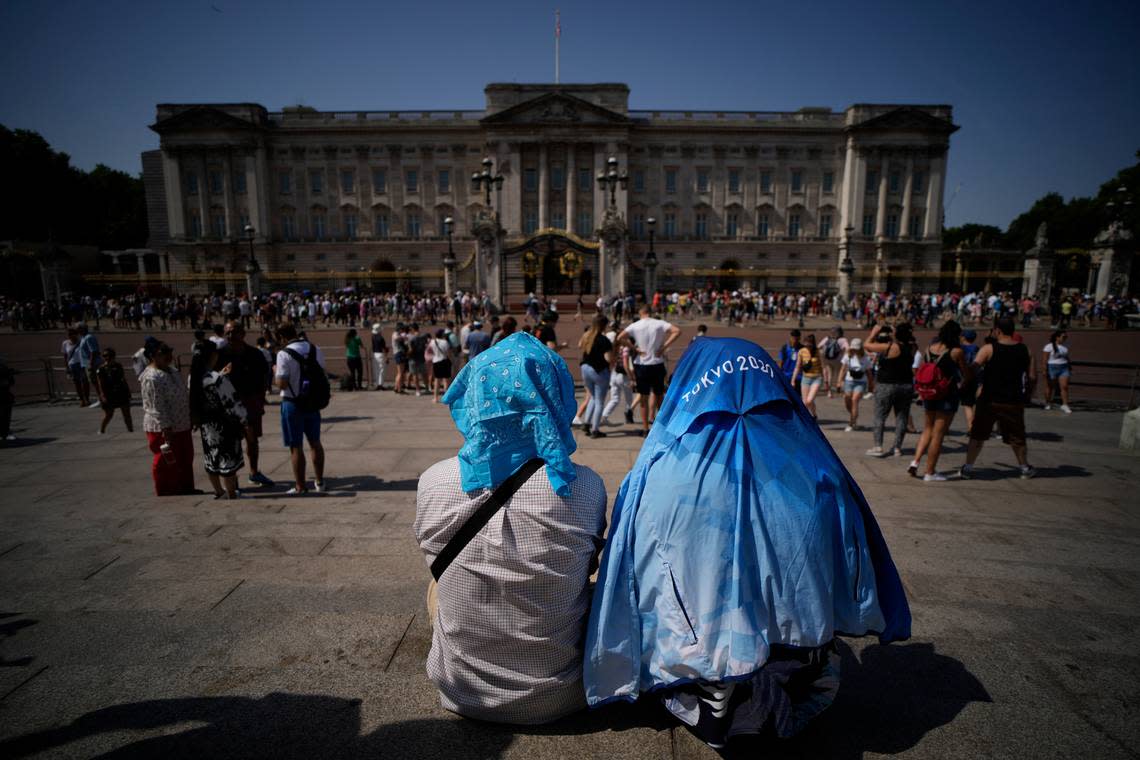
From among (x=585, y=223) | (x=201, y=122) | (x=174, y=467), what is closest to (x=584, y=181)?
(x=585, y=223)

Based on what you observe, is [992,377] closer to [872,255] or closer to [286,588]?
[286,588]

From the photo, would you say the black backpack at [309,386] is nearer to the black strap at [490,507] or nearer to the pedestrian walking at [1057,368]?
the black strap at [490,507]

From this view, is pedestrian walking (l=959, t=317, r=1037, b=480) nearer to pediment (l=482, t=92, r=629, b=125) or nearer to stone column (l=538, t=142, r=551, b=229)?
stone column (l=538, t=142, r=551, b=229)

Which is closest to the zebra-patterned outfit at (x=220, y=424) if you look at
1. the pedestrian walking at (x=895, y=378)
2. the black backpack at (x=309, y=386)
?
the black backpack at (x=309, y=386)

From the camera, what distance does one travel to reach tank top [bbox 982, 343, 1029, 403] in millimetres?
6188

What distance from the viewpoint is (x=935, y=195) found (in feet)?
177

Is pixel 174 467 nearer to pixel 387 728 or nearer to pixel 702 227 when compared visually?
pixel 387 728

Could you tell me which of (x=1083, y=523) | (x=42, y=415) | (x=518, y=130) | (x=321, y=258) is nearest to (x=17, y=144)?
(x=321, y=258)

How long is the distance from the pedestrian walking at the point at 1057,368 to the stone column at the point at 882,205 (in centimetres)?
4954

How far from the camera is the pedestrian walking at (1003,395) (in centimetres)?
621

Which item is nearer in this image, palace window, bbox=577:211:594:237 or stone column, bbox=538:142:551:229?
stone column, bbox=538:142:551:229

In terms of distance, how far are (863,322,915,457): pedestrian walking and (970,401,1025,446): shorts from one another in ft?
2.65

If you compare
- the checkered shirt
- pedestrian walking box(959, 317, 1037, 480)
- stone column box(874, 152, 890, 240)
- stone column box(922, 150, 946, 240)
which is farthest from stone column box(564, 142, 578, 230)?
the checkered shirt

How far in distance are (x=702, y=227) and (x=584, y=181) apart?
12413 mm
